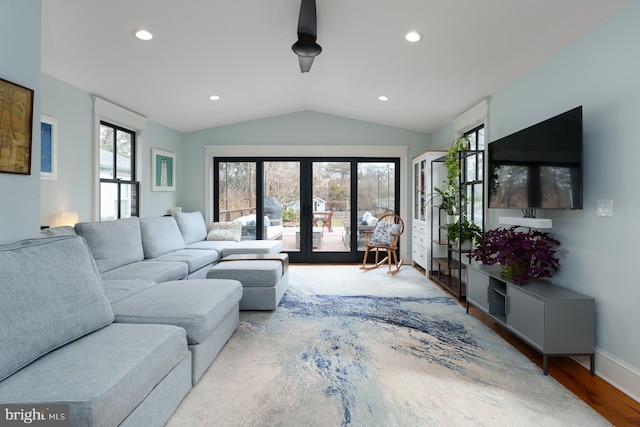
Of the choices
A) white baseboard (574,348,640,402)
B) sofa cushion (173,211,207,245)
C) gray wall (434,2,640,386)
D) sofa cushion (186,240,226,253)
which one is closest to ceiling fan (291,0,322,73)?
gray wall (434,2,640,386)

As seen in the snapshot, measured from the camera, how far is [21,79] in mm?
1864

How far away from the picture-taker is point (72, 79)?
3.58 m

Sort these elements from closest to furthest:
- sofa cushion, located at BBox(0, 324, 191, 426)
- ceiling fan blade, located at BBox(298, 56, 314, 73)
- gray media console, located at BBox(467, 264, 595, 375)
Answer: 1. sofa cushion, located at BBox(0, 324, 191, 426)
2. gray media console, located at BBox(467, 264, 595, 375)
3. ceiling fan blade, located at BBox(298, 56, 314, 73)

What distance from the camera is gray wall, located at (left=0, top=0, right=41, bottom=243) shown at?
178 cm

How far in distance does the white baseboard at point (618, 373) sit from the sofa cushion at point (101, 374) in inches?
102

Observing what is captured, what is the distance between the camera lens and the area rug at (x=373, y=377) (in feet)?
6.08

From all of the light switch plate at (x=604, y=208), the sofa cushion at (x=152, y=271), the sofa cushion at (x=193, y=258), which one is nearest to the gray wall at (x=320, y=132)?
the sofa cushion at (x=193, y=258)

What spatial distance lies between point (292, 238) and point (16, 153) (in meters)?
4.79

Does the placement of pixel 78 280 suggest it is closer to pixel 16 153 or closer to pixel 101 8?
pixel 16 153

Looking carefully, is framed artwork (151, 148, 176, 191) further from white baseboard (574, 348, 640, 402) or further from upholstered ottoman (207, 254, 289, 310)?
white baseboard (574, 348, 640, 402)

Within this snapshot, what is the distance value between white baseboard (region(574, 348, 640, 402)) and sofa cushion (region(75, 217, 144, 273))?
391 cm

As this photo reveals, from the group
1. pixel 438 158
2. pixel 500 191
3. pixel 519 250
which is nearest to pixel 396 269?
pixel 438 158

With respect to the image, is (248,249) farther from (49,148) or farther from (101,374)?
(101,374)

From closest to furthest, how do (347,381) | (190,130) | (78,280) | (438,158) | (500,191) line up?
(78,280) → (347,381) → (500,191) → (438,158) → (190,130)
